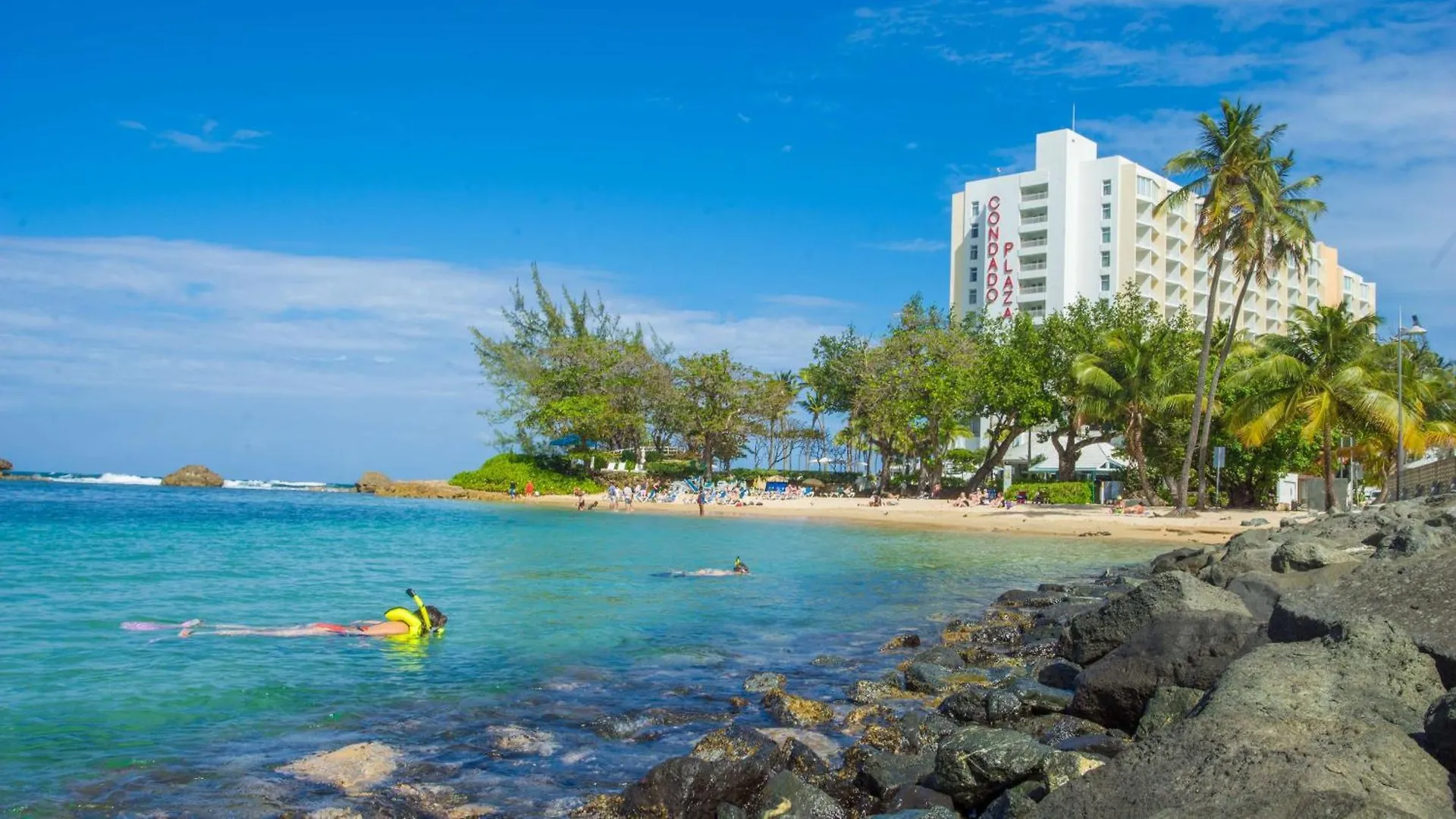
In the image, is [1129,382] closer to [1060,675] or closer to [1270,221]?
[1270,221]

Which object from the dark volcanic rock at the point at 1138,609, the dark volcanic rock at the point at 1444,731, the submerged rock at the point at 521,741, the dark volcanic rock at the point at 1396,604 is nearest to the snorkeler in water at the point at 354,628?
the submerged rock at the point at 521,741

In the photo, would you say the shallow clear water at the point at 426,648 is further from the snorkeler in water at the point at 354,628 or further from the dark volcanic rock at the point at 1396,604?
the dark volcanic rock at the point at 1396,604

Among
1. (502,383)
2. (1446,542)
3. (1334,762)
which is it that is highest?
(502,383)

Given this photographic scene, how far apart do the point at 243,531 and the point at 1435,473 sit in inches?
1673

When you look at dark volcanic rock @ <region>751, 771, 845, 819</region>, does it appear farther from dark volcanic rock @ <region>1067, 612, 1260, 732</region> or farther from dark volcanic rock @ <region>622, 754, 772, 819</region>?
dark volcanic rock @ <region>1067, 612, 1260, 732</region>

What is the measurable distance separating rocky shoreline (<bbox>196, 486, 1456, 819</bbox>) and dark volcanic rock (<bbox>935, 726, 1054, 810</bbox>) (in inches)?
0.6

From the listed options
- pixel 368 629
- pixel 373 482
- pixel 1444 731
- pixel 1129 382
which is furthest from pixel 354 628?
pixel 373 482

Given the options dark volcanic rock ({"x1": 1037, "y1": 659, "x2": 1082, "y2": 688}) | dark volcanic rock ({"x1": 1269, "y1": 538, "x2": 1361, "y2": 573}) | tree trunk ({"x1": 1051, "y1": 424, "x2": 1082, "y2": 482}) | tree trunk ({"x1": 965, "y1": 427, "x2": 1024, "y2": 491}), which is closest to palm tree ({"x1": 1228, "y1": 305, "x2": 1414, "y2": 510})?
tree trunk ({"x1": 1051, "y1": 424, "x2": 1082, "y2": 482})

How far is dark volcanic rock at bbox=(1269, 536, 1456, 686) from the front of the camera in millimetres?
6309

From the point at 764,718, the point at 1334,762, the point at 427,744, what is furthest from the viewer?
the point at 764,718

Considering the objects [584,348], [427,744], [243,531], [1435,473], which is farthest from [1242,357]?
[427,744]

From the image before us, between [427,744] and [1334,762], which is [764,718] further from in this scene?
[1334,762]

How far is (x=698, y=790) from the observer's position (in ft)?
23.1

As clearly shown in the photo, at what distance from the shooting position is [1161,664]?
8.23m
